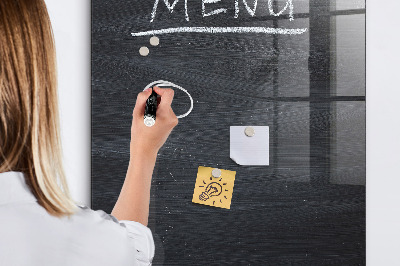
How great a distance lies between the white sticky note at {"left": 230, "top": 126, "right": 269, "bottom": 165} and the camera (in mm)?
1042

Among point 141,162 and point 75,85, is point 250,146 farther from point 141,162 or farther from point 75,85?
point 75,85

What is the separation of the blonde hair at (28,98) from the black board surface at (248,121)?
506 mm

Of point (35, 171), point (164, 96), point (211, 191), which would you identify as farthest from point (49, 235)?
point (211, 191)

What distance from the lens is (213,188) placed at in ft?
3.43

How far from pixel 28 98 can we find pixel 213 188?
2.04ft

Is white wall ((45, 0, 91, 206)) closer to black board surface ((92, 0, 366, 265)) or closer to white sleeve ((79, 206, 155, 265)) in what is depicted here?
black board surface ((92, 0, 366, 265))

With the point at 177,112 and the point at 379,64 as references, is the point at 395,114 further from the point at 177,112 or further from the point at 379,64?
the point at 177,112

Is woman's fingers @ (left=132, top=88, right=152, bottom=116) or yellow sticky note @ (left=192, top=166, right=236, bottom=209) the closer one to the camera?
woman's fingers @ (left=132, top=88, right=152, bottom=116)

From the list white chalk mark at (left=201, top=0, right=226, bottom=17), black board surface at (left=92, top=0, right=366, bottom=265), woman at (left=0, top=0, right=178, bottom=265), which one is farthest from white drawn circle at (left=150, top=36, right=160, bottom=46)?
woman at (left=0, top=0, right=178, bottom=265)

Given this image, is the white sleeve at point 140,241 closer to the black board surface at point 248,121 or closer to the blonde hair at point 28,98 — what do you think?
the blonde hair at point 28,98

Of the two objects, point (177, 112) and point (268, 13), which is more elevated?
point (268, 13)

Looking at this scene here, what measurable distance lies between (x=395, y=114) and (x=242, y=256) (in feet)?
1.79

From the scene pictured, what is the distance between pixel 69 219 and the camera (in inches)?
19.8

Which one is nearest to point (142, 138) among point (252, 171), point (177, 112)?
point (177, 112)
